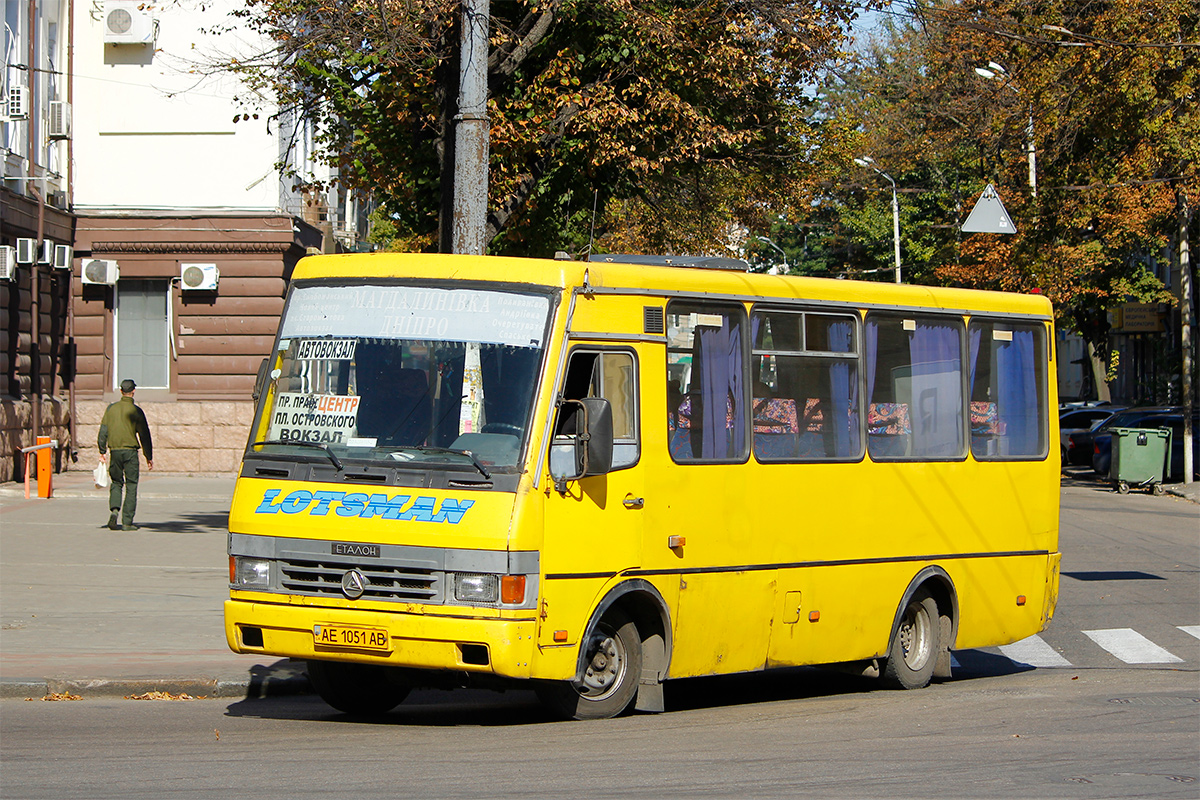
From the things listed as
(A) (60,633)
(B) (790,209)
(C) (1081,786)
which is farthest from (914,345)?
(B) (790,209)

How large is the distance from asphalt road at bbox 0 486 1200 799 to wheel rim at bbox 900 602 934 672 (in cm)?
24

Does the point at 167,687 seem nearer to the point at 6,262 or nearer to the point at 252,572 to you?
the point at 252,572

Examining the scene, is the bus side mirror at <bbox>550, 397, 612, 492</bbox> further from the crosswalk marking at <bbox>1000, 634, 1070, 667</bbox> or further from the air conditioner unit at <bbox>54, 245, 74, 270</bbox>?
Result: the air conditioner unit at <bbox>54, 245, 74, 270</bbox>

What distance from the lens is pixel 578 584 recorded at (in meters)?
8.27

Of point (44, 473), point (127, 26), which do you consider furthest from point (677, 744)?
point (127, 26)

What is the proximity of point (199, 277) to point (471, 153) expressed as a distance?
60.2 ft

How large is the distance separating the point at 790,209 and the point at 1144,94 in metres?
9.45

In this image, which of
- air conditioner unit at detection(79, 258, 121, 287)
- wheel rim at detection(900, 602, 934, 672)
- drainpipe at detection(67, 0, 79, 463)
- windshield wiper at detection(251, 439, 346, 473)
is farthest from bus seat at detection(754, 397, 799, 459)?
drainpipe at detection(67, 0, 79, 463)

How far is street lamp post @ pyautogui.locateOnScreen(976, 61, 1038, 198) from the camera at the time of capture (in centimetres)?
3291

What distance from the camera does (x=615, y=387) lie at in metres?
8.74

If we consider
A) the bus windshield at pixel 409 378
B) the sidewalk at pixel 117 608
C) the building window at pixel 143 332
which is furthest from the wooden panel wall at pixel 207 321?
the bus windshield at pixel 409 378

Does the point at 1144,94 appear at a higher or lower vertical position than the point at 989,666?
higher

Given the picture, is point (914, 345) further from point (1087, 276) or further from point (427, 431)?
point (1087, 276)

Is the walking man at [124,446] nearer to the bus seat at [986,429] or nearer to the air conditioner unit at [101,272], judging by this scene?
the air conditioner unit at [101,272]
